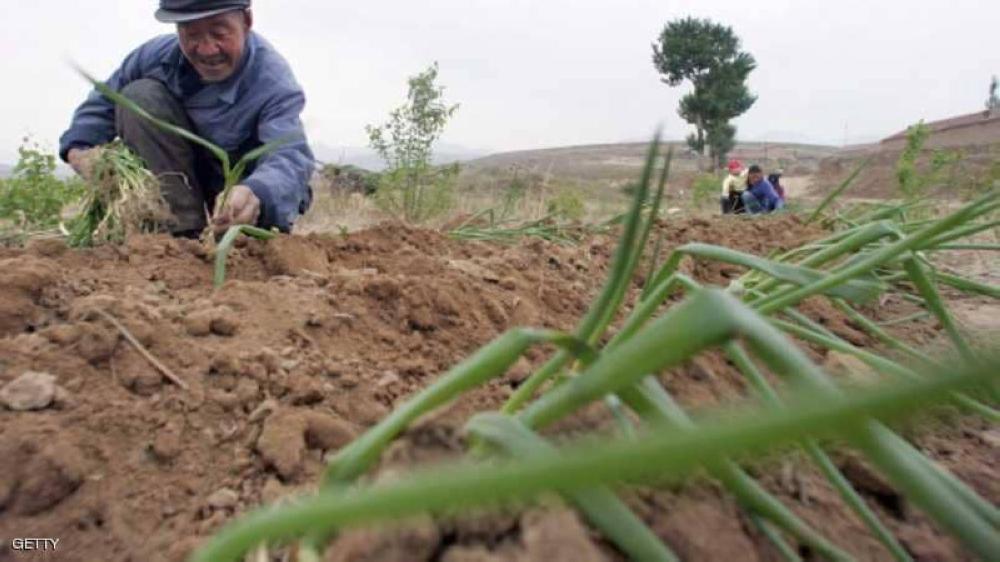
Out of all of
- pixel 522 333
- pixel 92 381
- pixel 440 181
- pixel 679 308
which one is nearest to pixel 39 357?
pixel 92 381

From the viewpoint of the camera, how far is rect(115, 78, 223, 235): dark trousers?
2285mm

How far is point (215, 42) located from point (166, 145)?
0.39 meters

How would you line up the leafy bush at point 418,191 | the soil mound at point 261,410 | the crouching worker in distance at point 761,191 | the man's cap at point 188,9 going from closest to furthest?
the soil mound at point 261,410
the man's cap at point 188,9
the leafy bush at point 418,191
the crouching worker in distance at point 761,191

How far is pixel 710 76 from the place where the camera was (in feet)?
86.4

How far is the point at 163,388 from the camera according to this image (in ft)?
2.59

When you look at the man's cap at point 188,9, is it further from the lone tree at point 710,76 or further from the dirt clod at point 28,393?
the lone tree at point 710,76

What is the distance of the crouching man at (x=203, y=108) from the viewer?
7.44 ft

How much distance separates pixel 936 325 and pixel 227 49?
7.21 feet

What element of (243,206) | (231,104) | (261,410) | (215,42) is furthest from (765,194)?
(261,410)

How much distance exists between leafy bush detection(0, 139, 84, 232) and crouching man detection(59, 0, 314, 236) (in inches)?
16.4

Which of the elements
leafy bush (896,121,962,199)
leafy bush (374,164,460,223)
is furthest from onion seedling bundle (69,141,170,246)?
leafy bush (896,121,962,199)

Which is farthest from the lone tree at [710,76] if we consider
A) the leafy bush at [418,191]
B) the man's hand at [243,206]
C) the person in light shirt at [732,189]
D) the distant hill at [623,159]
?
the man's hand at [243,206]

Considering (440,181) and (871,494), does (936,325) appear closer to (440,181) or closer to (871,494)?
(871,494)

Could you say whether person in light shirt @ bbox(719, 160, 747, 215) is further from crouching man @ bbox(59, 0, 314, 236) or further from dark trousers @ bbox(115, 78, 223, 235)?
dark trousers @ bbox(115, 78, 223, 235)
